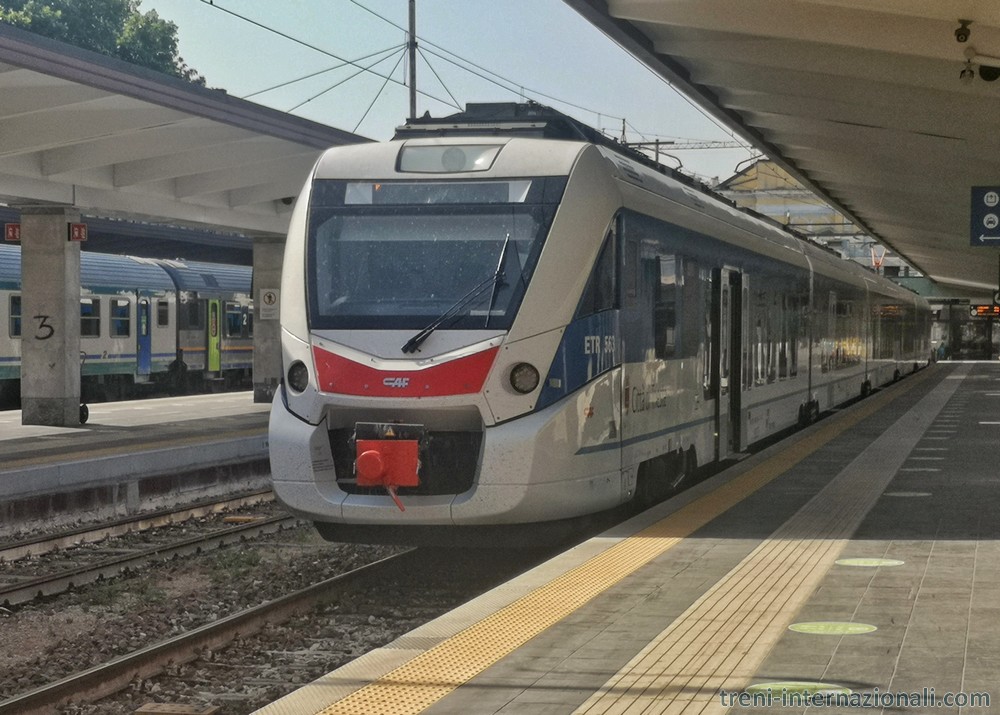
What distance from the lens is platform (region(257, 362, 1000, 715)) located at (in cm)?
537

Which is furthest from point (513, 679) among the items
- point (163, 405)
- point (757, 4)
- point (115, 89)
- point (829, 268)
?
point (163, 405)

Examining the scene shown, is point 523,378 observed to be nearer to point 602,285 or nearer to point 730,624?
point 602,285

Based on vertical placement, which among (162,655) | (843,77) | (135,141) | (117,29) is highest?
(117,29)

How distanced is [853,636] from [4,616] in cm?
600

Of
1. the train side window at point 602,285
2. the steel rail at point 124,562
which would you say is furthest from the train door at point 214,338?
the train side window at point 602,285

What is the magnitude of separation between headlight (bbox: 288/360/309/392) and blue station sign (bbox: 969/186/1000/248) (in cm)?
1440

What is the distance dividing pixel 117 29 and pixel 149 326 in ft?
174

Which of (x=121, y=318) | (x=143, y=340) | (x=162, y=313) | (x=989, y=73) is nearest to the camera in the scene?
(x=989, y=73)

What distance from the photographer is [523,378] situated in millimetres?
9438

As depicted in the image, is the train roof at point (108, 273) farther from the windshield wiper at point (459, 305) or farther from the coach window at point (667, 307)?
the windshield wiper at point (459, 305)

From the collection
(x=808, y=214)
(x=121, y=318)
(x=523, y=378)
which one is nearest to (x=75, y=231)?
(x=121, y=318)

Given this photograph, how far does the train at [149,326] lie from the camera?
2845 cm

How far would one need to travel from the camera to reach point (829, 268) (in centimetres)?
2388

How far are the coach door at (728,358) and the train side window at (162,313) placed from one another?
20.7 metres
